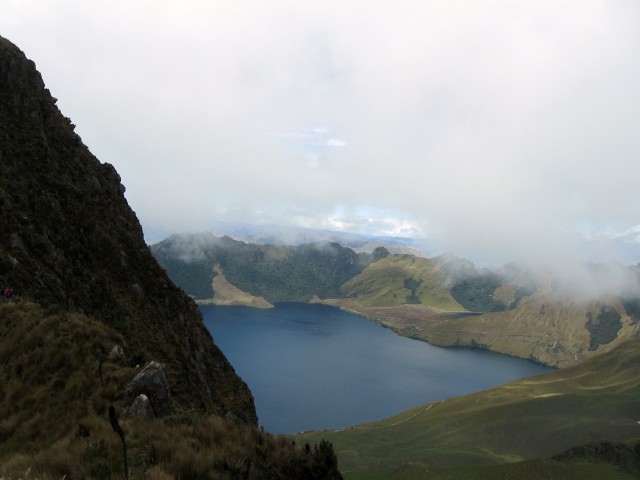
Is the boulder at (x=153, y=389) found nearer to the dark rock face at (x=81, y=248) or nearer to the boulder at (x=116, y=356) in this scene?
the boulder at (x=116, y=356)

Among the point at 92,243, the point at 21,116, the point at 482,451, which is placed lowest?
the point at 482,451

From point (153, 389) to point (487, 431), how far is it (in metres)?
161

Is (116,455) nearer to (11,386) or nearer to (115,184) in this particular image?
(11,386)

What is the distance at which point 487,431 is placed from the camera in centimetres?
14888

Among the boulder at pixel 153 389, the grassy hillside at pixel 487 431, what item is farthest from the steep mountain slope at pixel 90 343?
the grassy hillside at pixel 487 431

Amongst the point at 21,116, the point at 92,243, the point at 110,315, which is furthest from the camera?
the point at 21,116

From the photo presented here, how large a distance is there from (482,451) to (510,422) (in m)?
25.7

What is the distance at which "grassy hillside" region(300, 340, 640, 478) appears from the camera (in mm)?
126562

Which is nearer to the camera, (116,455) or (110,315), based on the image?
(116,455)

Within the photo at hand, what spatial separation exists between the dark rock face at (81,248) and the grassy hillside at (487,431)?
75.8 m

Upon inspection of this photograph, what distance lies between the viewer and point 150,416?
13.1 metres

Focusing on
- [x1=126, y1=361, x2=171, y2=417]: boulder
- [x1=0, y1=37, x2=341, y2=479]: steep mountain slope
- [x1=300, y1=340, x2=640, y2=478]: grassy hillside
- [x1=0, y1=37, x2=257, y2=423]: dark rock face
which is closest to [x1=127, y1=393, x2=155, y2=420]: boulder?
[x1=0, y1=37, x2=341, y2=479]: steep mountain slope

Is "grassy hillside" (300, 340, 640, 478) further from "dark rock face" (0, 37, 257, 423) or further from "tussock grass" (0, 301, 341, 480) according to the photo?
"tussock grass" (0, 301, 341, 480)

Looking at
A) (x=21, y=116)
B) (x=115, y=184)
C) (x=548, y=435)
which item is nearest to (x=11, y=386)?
(x=21, y=116)
